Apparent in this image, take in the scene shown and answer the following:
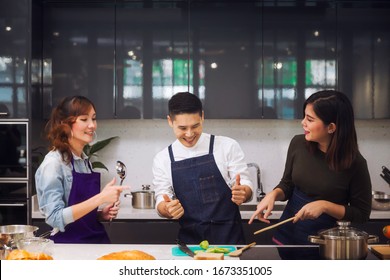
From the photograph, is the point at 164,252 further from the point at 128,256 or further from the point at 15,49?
the point at 15,49

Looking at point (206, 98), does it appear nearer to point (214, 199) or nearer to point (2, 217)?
point (214, 199)

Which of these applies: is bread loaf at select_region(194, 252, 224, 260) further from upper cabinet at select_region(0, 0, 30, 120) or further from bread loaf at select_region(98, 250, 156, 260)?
upper cabinet at select_region(0, 0, 30, 120)

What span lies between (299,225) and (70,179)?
2.27ft

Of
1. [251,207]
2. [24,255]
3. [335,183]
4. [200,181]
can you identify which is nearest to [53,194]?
[24,255]

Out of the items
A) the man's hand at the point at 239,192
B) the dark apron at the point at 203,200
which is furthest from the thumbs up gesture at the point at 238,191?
the dark apron at the point at 203,200

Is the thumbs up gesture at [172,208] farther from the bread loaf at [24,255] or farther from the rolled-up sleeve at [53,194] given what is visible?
the bread loaf at [24,255]

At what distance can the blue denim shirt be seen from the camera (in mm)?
1456

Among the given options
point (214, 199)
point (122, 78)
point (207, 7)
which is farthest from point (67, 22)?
point (214, 199)

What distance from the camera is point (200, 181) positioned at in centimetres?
171

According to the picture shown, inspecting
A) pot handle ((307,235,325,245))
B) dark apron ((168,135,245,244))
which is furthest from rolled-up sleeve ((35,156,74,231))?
pot handle ((307,235,325,245))

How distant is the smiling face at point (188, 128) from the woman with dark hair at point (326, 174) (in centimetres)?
29

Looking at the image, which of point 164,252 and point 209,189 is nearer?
point 164,252

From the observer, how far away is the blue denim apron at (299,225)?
5.33 feet
